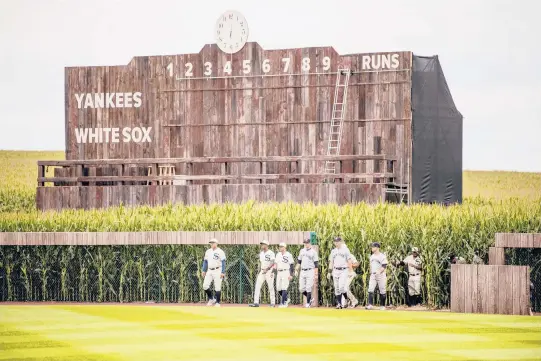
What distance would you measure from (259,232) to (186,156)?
17658 mm

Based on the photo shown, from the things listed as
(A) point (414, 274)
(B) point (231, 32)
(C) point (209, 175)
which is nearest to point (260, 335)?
(A) point (414, 274)

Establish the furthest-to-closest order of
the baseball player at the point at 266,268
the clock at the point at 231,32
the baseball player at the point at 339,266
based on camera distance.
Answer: the clock at the point at 231,32, the baseball player at the point at 266,268, the baseball player at the point at 339,266

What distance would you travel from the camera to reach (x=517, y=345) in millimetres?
21719

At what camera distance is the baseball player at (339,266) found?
2939 centimetres

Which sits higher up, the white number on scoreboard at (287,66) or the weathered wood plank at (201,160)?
the white number on scoreboard at (287,66)

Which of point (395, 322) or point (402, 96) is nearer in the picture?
point (395, 322)

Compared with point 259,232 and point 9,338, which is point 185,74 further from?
point 9,338

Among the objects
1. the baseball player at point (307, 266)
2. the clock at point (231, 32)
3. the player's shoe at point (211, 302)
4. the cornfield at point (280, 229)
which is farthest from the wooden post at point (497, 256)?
the clock at point (231, 32)

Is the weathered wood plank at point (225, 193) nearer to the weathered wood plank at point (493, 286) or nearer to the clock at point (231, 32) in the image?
the clock at point (231, 32)

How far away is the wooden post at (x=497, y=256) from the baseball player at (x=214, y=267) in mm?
6766

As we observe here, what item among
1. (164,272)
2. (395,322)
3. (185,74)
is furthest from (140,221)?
(185,74)

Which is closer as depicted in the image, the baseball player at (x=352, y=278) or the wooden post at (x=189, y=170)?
the baseball player at (x=352, y=278)

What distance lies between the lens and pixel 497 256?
3002 centimetres

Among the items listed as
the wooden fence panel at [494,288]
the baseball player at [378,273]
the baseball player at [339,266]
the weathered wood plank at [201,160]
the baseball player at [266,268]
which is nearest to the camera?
the wooden fence panel at [494,288]
